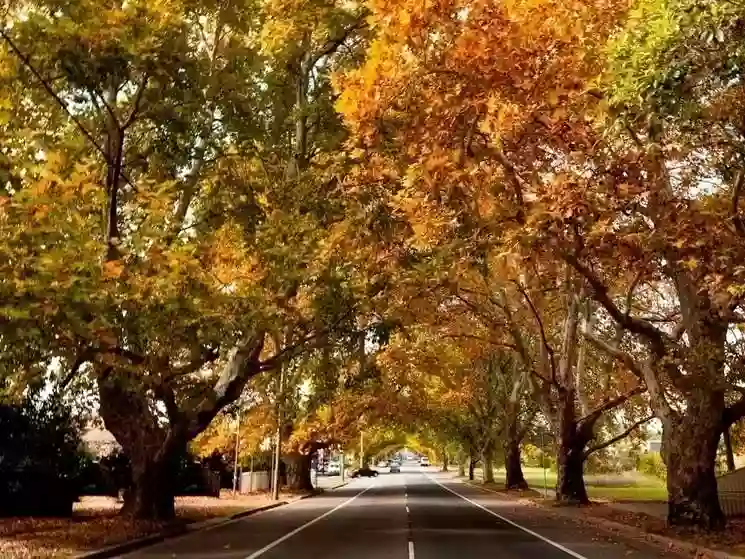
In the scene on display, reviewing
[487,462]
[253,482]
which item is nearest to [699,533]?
[253,482]

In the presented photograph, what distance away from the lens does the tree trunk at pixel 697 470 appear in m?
18.3

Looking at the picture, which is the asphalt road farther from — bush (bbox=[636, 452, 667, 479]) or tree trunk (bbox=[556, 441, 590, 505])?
bush (bbox=[636, 452, 667, 479])

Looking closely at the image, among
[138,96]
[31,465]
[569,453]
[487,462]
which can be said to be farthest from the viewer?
[487,462]

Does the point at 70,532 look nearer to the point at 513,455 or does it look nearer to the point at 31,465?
the point at 31,465

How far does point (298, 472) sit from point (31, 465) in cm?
2693

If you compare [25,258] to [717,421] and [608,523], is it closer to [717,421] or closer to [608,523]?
[717,421]

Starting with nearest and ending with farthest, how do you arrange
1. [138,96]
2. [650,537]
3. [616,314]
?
[138,96] < [616,314] < [650,537]

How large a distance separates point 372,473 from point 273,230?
91.1 meters

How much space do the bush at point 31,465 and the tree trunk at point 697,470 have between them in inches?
665

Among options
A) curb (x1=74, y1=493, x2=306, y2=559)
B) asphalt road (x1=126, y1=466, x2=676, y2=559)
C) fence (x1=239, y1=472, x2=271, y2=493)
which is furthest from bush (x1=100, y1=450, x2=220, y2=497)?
asphalt road (x1=126, y1=466, x2=676, y2=559)

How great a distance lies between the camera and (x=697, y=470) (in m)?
18.5

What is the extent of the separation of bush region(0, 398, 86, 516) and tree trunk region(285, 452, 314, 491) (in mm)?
25420

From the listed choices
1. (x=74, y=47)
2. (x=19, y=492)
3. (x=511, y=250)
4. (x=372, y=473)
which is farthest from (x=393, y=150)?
(x=372, y=473)

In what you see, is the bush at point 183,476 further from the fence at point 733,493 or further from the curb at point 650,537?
the fence at point 733,493
